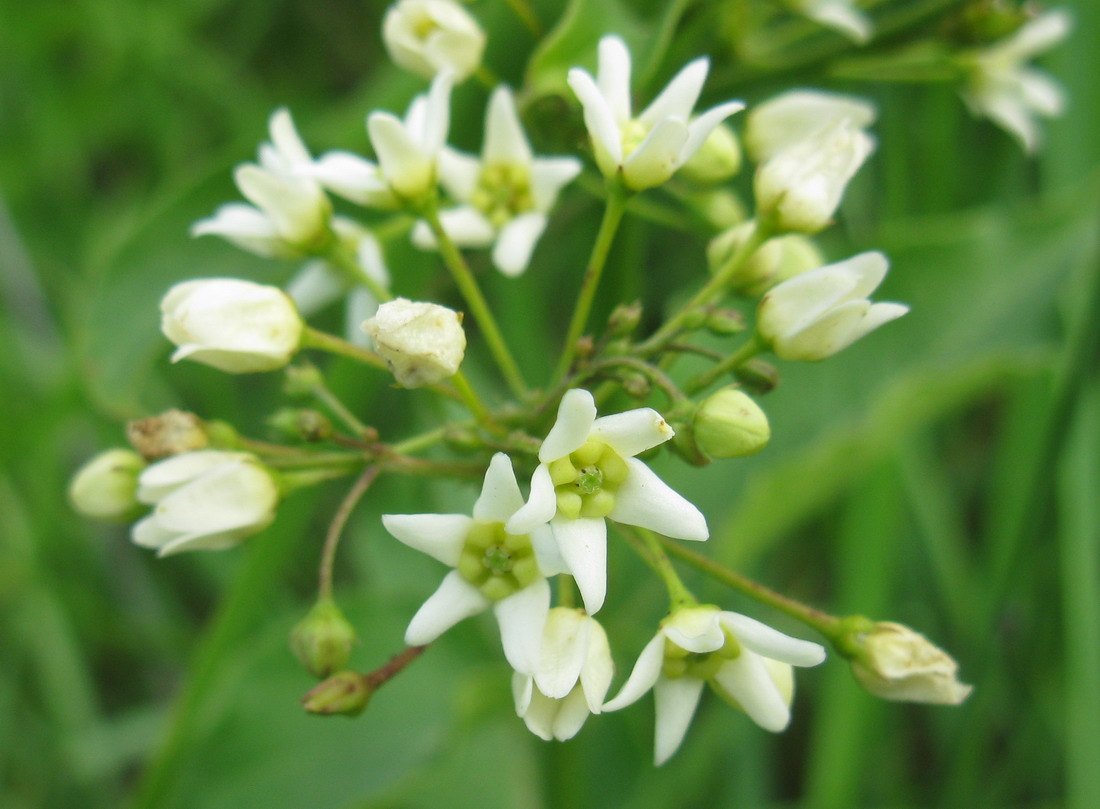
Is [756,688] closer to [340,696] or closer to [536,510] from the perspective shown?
[536,510]

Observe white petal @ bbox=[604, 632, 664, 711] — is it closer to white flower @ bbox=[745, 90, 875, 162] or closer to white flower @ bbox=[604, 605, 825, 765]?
white flower @ bbox=[604, 605, 825, 765]

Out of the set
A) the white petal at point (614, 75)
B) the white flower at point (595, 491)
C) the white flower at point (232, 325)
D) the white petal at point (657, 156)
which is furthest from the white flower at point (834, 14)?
the white flower at point (232, 325)

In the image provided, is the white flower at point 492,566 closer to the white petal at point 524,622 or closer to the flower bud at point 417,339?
the white petal at point 524,622

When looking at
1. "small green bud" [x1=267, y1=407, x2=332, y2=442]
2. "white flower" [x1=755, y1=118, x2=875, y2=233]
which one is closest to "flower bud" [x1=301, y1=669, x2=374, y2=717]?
"small green bud" [x1=267, y1=407, x2=332, y2=442]

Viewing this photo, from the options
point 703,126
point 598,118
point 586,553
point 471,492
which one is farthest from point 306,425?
point 471,492

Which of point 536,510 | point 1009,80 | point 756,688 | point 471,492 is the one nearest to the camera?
point 536,510
